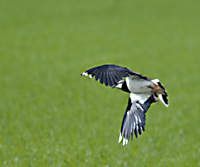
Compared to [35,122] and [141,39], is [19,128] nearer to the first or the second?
[35,122]

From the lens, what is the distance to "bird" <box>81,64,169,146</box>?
3383 mm

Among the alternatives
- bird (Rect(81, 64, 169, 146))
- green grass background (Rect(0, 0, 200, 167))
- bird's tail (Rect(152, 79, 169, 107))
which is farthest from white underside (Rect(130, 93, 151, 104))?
green grass background (Rect(0, 0, 200, 167))

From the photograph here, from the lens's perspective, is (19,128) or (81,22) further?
(81,22)

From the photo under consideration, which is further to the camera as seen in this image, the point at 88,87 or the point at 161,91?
the point at 88,87

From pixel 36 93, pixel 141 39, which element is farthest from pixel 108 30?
pixel 36 93

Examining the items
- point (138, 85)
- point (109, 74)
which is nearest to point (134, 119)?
point (138, 85)

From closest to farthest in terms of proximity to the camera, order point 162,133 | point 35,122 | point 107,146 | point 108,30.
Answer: point 107,146
point 162,133
point 35,122
point 108,30

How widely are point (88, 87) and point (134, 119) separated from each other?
945 centimetres

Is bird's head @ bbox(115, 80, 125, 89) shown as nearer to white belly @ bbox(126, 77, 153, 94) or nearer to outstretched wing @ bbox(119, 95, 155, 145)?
white belly @ bbox(126, 77, 153, 94)

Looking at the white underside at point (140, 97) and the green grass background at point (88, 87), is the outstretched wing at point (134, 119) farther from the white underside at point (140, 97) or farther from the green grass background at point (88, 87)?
the green grass background at point (88, 87)

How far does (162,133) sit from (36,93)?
17.0 ft

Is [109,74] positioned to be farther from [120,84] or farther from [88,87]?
[88,87]

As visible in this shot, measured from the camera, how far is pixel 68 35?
22594 mm

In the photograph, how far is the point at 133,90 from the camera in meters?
3.60
